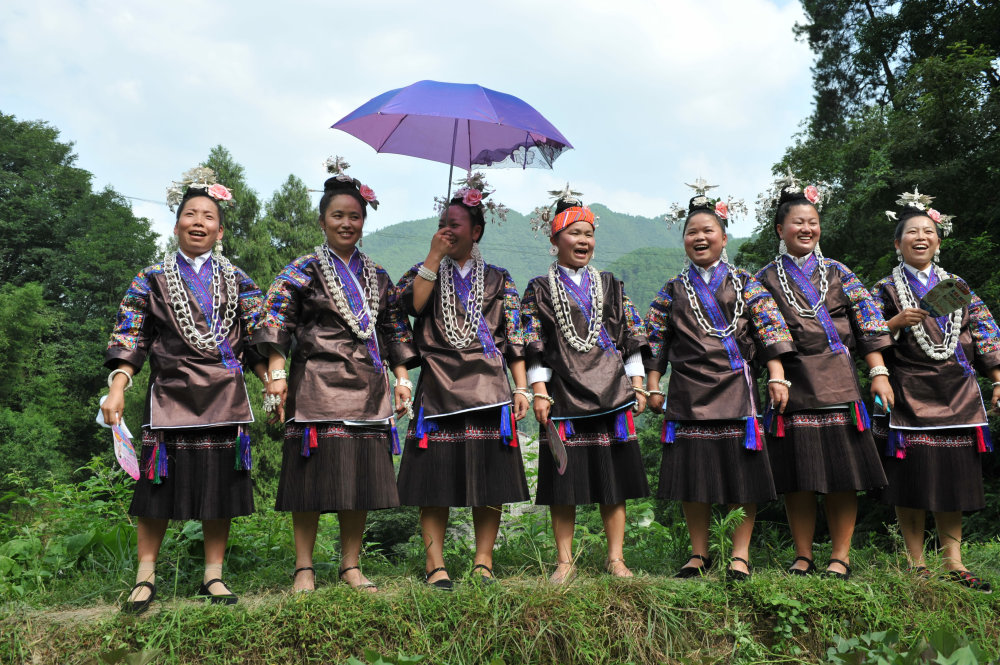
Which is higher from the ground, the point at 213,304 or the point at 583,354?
the point at 213,304

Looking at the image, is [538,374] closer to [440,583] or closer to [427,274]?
[427,274]

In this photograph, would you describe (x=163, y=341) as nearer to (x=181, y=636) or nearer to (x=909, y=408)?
(x=181, y=636)

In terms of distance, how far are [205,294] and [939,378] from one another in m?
4.22

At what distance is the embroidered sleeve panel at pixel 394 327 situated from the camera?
4320 mm

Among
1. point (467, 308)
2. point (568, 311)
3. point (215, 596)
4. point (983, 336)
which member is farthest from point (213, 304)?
point (983, 336)

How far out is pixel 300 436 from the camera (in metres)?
3.96

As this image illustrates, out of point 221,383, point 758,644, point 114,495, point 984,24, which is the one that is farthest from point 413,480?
point 984,24

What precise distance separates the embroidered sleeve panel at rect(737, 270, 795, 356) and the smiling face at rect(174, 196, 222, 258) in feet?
10.1

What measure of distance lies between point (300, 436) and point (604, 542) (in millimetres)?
2181

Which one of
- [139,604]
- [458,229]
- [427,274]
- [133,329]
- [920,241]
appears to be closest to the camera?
[139,604]

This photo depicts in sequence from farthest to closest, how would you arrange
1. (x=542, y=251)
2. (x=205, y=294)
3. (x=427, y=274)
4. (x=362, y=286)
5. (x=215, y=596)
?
(x=542, y=251)
(x=362, y=286)
(x=427, y=274)
(x=205, y=294)
(x=215, y=596)

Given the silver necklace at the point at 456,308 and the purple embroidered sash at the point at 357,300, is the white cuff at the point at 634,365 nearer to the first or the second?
the silver necklace at the point at 456,308

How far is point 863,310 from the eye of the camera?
14.9 ft

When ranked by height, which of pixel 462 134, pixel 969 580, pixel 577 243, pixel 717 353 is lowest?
pixel 969 580
